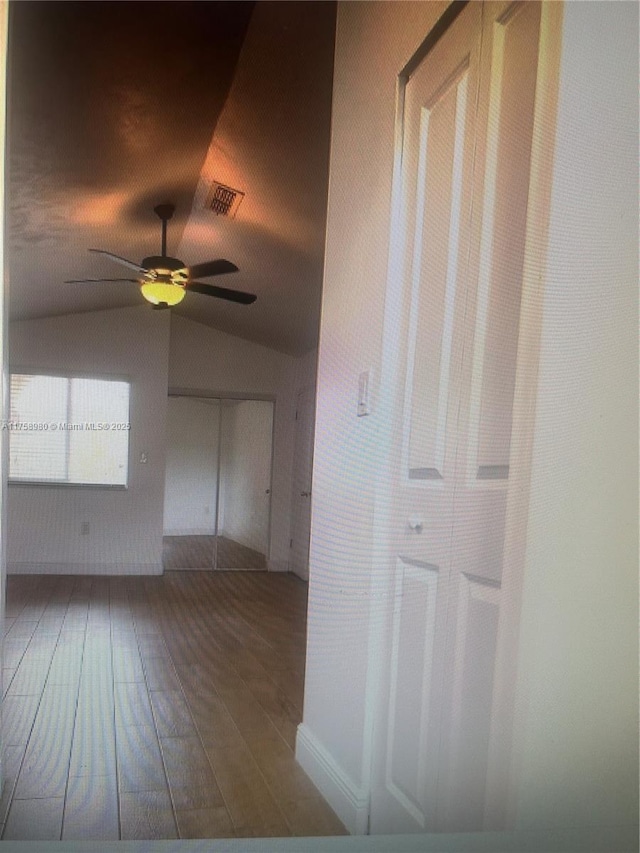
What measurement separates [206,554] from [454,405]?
13.8 feet

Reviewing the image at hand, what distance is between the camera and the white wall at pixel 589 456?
528 millimetres

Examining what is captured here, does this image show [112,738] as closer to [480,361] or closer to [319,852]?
[319,852]

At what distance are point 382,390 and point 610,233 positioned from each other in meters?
0.67

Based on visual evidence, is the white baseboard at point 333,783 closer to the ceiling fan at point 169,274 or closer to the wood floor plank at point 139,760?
the wood floor plank at point 139,760

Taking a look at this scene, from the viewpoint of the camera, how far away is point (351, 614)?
130cm

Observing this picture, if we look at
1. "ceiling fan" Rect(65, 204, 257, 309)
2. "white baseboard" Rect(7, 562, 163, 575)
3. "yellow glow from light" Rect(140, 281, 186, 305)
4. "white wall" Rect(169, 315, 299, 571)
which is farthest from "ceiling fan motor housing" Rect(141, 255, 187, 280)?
"white baseboard" Rect(7, 562, 163, 575)

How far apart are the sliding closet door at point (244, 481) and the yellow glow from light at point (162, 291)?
80.5 inches

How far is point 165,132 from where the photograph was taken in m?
2.00

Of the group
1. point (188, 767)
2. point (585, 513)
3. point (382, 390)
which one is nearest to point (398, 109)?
point (382, 390)

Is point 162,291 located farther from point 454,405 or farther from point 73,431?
point 454,405

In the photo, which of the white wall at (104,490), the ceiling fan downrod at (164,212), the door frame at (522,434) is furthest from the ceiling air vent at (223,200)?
the door frame at (522,434)

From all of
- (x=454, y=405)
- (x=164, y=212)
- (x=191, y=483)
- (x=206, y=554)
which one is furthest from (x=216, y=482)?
(x=454, y=405)

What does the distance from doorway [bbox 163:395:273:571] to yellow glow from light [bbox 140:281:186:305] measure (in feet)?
6.46

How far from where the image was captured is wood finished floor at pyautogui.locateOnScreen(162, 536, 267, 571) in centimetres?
475
